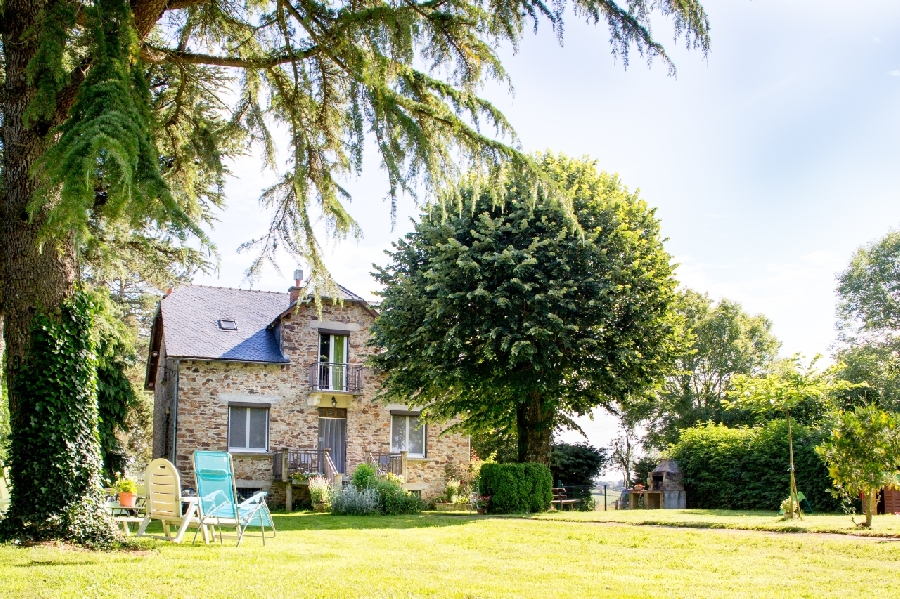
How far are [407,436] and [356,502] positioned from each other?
615 centimetres

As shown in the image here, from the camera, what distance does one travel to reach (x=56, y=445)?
338 inches

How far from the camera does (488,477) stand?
19.3m

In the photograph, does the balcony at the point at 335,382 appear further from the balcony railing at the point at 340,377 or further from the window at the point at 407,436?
the window at the point at 407,436

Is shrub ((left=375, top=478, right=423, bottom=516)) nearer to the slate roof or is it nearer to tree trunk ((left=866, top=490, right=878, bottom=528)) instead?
the slate roof

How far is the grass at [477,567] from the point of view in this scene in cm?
633

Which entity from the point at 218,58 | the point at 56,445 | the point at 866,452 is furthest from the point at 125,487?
the point at 866,452

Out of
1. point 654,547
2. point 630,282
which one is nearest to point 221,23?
point 654,547

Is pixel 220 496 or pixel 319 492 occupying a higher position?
pixel 220 496

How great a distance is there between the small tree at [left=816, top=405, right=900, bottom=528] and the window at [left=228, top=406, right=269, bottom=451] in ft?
47.9

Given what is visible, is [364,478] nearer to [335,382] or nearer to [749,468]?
[335,382]

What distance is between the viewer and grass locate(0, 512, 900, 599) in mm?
6332

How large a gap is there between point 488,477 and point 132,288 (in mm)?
17471

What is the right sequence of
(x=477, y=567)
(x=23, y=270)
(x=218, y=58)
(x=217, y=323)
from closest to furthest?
(x=477, y=567) → (x=23, y=270) → (x=218, y=58) → (x=217, y=323)

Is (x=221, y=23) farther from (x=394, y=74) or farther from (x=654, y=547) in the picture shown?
(x=654, y=547)
